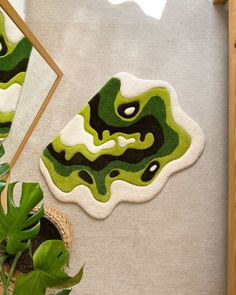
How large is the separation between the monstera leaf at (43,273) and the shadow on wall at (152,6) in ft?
4.35

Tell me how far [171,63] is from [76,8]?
1.70 ft

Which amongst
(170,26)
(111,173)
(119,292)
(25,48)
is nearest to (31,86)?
(25,48)

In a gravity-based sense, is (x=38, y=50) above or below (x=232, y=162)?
above

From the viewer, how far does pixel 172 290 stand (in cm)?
188

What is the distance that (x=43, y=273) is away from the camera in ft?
3.45

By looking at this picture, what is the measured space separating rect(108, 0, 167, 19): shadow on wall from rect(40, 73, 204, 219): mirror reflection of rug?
32 centimetres

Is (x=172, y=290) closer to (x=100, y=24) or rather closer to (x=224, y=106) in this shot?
(x=224, y=106)

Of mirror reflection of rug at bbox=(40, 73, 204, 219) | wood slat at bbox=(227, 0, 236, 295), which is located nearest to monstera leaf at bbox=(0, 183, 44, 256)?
mirror reflection of rug at bbox=(40, 73, 204, 219)

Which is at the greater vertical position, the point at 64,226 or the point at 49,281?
the point at 49,281

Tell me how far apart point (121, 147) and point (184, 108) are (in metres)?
0.34

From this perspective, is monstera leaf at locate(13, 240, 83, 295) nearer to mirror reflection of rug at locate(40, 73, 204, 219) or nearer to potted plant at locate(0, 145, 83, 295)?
potted plant at locate(0, 145, 83, 295)

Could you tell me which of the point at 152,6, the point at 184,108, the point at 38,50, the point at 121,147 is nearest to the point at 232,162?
the point at 184,108

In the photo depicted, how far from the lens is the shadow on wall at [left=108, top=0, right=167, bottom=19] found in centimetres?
204

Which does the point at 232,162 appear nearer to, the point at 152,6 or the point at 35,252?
the point at 152,6
